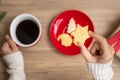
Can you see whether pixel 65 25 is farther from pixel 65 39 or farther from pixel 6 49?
pixel 6 49

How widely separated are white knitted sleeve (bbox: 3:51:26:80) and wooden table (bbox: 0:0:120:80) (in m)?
0.03

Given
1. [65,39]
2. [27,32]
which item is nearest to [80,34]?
[65,39]

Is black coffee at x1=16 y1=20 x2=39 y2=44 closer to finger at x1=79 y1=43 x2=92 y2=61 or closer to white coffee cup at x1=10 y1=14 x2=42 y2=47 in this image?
white coffee cup at x1=10 y1=14 x2=42 y2=47

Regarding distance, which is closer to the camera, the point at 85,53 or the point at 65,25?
the point at 85,53

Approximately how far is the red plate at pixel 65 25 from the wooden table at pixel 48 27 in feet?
0.05

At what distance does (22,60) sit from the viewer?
2.52ft

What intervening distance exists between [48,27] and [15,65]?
145mm

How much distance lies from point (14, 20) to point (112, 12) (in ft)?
0.92

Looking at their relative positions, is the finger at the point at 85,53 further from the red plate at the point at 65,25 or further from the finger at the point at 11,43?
the finger at the point at 11,43

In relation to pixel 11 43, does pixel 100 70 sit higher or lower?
lower

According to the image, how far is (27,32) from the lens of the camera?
0.77 meters

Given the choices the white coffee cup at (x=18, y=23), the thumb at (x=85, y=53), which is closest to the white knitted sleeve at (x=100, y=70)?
the thumb at (x=85, y=53)

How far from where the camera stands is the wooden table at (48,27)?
0.79m

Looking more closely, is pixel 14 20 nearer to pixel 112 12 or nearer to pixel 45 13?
pixel 45 13
